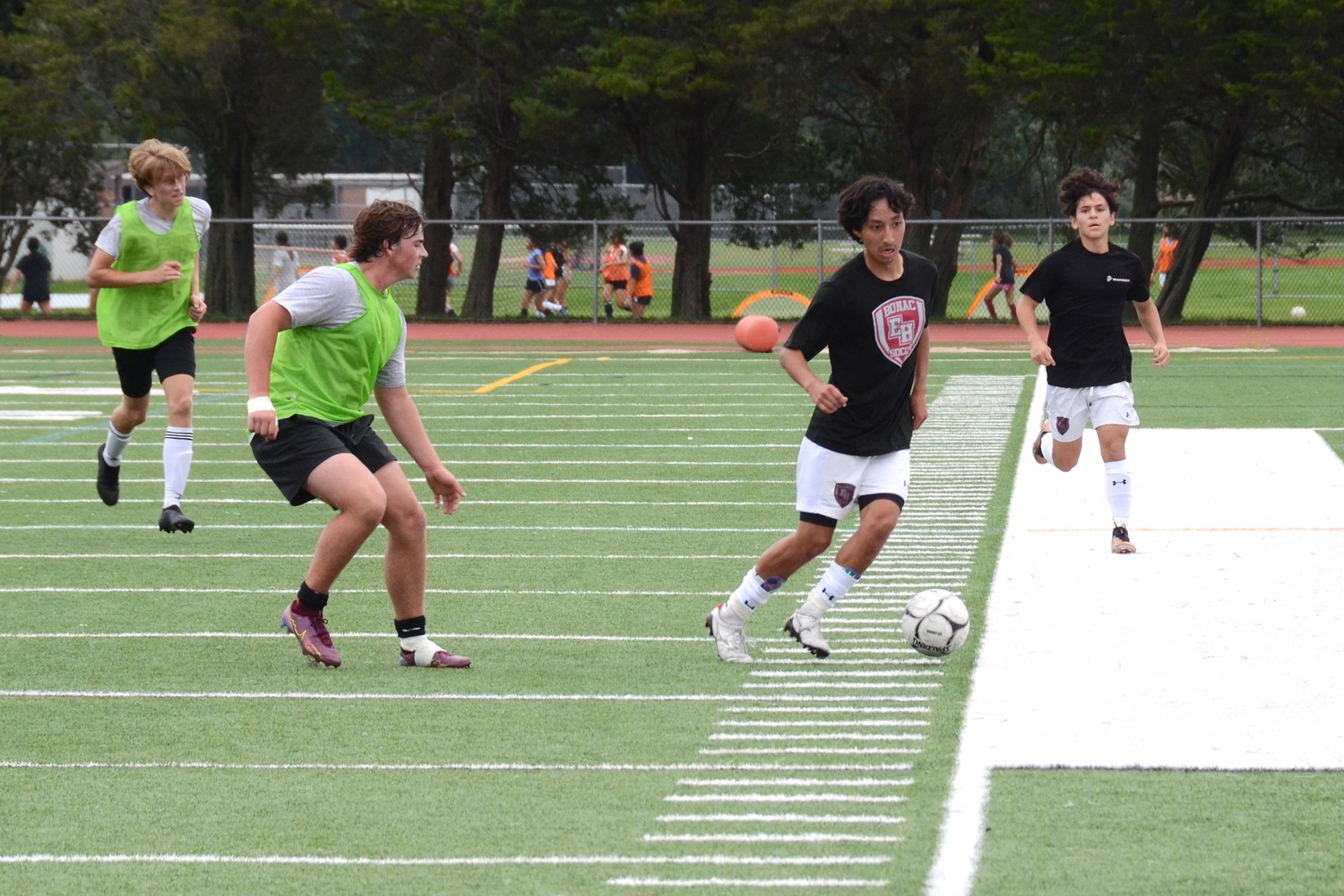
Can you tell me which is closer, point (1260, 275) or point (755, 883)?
point (755, 883)

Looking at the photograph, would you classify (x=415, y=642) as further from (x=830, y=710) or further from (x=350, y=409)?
(x=830, y=710)

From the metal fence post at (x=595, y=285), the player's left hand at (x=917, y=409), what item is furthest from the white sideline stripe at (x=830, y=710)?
the metal fence post at (x=595, y=285)

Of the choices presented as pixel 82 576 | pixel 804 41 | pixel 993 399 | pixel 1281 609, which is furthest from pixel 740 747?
pixel 804 41

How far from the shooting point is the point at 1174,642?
7.07m

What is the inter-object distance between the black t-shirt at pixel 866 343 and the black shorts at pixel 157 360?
4435 millimetres

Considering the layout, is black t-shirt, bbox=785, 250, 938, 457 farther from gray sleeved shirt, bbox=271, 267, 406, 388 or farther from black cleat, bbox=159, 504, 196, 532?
black cleat, bbox=159, 504, 196, 532

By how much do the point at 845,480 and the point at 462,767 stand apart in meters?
1.89

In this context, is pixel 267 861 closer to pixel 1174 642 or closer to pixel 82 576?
pixel 1174 642

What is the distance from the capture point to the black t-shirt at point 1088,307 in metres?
Result: 9.47

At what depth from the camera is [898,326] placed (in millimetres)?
6574

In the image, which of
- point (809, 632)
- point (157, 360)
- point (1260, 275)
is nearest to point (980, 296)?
point (1260, 275)

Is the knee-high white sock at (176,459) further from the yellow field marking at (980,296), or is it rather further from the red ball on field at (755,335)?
the yellow field marking at (980,296)

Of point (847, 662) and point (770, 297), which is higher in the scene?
point (847, 662)

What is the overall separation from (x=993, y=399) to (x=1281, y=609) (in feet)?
33.5
